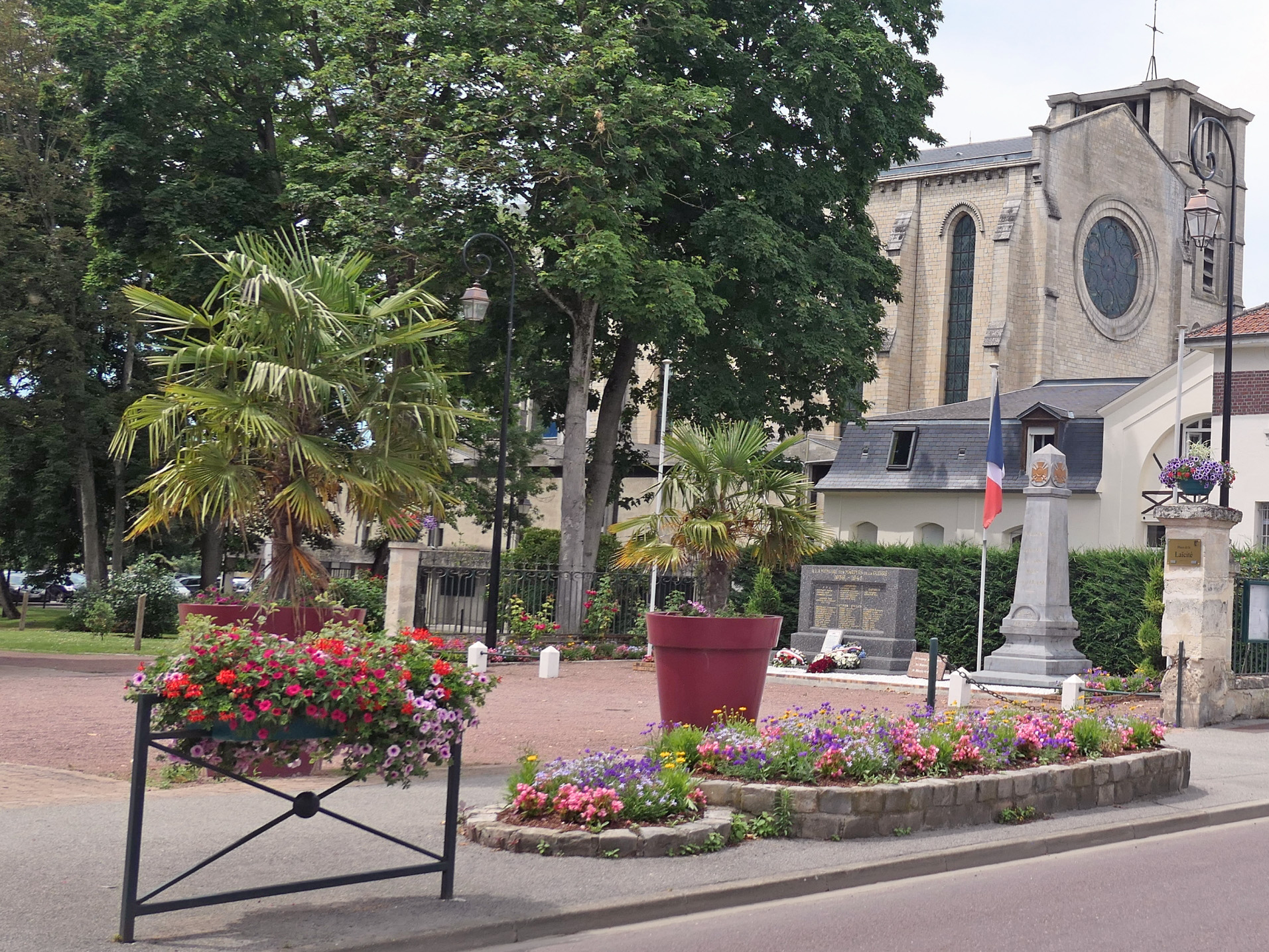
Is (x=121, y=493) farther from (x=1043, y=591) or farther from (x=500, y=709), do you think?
(x=1043, y=591)

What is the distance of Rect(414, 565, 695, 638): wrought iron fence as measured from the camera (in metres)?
25.9

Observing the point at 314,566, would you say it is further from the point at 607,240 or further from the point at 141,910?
the point at 607,240

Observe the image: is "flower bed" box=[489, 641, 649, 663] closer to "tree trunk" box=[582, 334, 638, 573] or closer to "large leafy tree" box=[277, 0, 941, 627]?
"large leafy tree" box=[277, 0, 941, 627]

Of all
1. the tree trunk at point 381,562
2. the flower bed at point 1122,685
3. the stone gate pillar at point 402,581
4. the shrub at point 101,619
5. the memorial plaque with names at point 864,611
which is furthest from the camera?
the tree trunk at point 381,562

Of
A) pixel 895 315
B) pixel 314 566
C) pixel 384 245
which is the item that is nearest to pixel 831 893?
pixel 314 566

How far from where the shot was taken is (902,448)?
140 ft

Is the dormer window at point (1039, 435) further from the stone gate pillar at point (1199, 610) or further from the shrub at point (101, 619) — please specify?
the shrub at point (101, 619)

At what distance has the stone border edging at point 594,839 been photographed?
292 inches

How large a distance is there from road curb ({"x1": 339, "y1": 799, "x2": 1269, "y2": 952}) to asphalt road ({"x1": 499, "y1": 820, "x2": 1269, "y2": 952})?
0.24 feet

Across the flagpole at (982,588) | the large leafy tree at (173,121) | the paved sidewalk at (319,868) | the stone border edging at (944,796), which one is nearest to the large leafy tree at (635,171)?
the large leafy tree at (173,121)

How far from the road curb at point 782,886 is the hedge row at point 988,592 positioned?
49.6 ft

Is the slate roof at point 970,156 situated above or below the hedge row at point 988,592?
above

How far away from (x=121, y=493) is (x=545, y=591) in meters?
13.6

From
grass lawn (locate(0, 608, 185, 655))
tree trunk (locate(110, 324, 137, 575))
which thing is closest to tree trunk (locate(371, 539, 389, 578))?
grass lawn (locate(0, 608, 185, 655))
